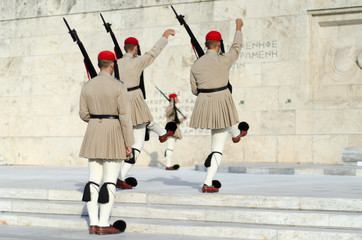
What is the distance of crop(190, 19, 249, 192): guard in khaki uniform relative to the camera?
7.71 m

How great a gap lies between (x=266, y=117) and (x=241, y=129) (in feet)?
23.4

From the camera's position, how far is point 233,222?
22.1 feet

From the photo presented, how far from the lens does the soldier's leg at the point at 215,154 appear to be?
7738 mm

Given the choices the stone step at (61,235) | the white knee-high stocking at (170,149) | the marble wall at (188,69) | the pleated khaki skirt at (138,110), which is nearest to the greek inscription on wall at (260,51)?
the marble wall at (188,69)

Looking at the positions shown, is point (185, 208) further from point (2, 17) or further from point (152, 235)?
point (2, 17)

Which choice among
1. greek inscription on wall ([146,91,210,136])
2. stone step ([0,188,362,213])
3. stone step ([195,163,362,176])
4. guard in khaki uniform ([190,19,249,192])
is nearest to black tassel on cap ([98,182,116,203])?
stone step ([0,188,362,213])

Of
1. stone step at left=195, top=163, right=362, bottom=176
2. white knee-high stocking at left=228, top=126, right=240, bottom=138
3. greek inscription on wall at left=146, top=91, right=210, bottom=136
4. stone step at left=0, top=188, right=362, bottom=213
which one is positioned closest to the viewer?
stone step at left=0, top=188, right=362, bottom=213

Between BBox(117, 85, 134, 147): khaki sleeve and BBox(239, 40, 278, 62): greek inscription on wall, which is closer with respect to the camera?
BBox(117, 85, 134, 147): khaki sleeve

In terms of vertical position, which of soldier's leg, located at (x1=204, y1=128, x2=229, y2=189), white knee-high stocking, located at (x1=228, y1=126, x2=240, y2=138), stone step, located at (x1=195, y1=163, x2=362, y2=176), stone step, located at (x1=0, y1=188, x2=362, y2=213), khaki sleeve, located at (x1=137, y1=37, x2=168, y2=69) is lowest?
stone step, located at (x1=195, y1=163, x2=362, y2=176)

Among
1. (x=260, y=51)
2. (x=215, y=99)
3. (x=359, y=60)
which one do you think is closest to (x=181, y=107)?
(x=260, y=51)

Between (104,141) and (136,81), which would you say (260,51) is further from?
(104,141)

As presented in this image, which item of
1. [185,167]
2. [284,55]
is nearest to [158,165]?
[185,167]

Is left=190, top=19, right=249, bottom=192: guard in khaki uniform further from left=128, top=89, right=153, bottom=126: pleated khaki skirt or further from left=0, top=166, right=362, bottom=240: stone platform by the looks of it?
left=128, top=89, right=153, bottom=126: pleated khaki skirt

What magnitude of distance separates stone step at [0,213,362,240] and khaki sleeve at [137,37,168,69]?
82.3 inches
